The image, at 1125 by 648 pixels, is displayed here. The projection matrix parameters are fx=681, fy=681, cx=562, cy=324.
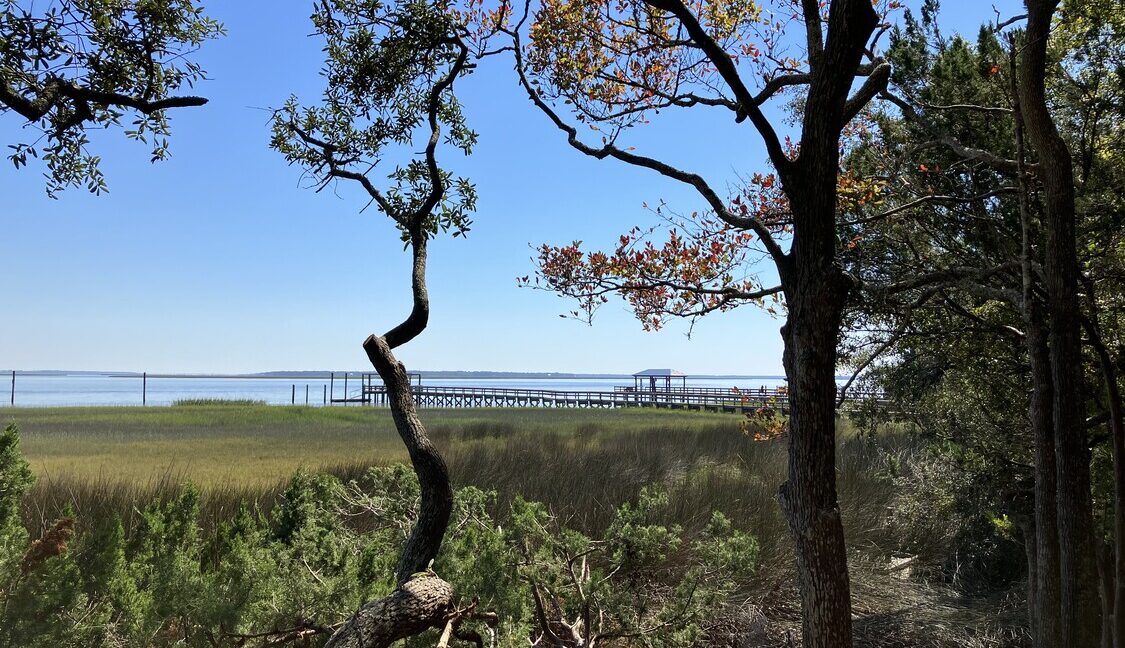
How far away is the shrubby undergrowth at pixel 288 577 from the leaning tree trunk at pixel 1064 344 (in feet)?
4.73

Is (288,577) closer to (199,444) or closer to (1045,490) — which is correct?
(1045,490)

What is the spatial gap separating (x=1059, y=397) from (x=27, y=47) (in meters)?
4.73

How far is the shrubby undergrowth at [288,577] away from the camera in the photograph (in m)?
2.59

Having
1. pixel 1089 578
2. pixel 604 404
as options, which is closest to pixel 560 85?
pixel 1089 578

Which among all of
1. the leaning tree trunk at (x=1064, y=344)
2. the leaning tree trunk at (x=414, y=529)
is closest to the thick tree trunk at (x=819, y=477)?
the leaning tree trunk at (x=414, y=529)

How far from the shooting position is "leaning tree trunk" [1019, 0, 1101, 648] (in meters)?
2.95

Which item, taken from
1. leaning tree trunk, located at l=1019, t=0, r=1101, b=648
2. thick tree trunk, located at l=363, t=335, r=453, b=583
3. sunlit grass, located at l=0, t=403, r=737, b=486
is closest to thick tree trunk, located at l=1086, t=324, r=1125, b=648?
leaning tree trunk, located at l=1019, t=0, r=1101, b=648

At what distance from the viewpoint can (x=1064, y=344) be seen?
2.98 metres

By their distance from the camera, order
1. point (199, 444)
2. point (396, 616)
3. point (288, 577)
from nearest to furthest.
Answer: point (396, 616)
point (288, 577)
point (199, 444)

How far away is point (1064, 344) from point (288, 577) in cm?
351

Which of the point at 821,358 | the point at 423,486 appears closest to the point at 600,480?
the point at 423,486

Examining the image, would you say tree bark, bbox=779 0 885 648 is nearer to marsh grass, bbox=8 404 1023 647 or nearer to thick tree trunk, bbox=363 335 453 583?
thick tree trunk, bbox=363 335 453 583

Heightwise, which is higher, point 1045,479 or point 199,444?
point 1045,479

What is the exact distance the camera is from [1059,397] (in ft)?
9.76
